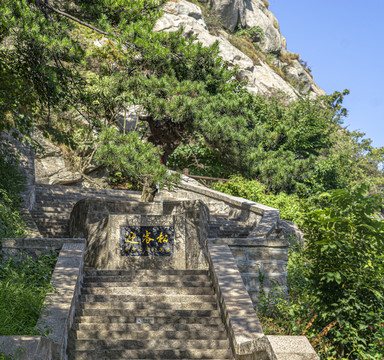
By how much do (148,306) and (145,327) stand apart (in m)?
0.55

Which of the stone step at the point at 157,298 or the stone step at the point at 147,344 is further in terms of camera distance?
the stone step at the point at 157,298

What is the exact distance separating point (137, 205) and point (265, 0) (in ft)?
150

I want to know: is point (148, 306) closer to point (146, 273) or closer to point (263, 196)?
point (146, 273)

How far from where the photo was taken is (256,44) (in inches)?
1688

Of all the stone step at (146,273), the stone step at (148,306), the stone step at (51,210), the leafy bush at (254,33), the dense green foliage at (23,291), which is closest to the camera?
the dense green foliage at (23,291)

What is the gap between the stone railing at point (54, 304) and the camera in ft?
14.0

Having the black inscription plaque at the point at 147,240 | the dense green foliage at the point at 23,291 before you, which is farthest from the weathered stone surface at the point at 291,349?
the black inscription plaque at the point at 147,240

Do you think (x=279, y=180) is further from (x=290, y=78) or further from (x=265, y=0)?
(x=265, y=0)

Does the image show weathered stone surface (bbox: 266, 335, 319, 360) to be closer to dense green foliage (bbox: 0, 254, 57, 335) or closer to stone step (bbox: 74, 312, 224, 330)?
stone step (bbox: 74, 312, 224, 330)

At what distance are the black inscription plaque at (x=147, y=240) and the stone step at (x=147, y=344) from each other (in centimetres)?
314

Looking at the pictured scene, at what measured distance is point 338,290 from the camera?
611 cm

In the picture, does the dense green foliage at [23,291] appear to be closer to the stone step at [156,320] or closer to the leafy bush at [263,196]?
the stone step at [156,320]

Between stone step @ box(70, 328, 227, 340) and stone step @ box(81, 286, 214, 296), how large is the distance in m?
1.05

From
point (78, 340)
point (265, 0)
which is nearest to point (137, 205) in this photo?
point (78, 340)
